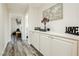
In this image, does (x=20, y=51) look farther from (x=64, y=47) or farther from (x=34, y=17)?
(x=64, y=47)

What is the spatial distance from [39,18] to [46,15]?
1.07 metres

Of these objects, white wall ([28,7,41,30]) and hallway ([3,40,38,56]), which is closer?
hallway ([3,40,38,56])

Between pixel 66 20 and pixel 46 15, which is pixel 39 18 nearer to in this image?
pixel 46 15

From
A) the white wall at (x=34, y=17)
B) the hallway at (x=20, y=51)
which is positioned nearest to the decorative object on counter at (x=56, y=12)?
the white wall at (x=34, y=17)

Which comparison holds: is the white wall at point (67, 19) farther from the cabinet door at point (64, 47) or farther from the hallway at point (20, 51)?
the hallway at point (20, 51)

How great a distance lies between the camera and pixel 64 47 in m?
2.39

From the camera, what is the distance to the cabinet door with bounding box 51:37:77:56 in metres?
2.04

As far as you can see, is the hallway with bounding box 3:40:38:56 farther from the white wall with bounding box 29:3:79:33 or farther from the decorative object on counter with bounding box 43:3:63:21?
the decorative object on counter with bounding box 43:3:63:21

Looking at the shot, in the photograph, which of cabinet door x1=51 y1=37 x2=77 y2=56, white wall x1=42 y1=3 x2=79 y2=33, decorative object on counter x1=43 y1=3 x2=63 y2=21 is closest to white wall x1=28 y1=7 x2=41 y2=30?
decorative object on counter x1=43 y1=3 x2=63 y2=21

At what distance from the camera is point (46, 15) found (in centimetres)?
529

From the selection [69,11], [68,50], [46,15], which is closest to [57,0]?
[69,11]

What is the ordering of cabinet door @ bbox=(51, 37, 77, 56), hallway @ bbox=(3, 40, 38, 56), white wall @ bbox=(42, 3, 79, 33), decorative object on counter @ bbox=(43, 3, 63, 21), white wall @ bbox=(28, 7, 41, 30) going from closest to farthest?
cabinet door @ bbox=(51, 37, 77, 56) < white wall @ bbox=(42, 3, 79, 33) < decorative object on counter @ bbox=(43, 3, 63, 21) < hallway @ bbox=(3, 40, 38, 56) < white wall @ bbox=(28, 7, 41, 30)

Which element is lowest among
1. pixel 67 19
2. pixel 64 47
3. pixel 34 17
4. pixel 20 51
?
pixel 20 51

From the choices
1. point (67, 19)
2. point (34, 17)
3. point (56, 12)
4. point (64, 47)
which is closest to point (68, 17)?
point (67, 19)
